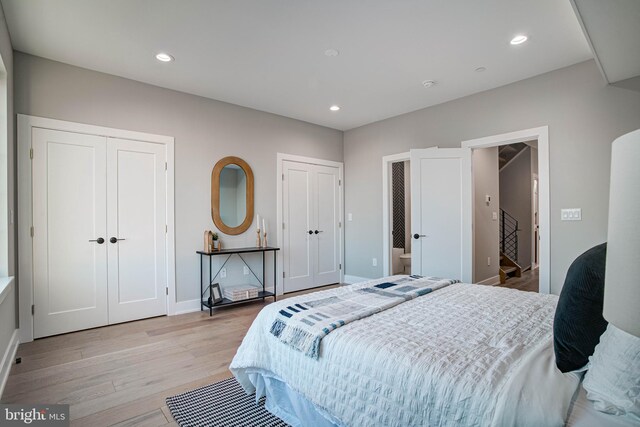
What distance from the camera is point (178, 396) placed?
2105 mm

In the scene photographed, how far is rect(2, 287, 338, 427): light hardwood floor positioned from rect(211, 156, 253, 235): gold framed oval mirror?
128cm

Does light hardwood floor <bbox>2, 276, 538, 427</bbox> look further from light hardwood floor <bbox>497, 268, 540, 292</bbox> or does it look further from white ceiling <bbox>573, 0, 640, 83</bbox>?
light hardwood floor <bbox>497, 268, 540, 292</bbox>

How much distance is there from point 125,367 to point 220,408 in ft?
3.49

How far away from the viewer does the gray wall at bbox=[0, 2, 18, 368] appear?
2.42 metres

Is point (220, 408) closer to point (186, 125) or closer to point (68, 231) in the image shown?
point (68, 231)

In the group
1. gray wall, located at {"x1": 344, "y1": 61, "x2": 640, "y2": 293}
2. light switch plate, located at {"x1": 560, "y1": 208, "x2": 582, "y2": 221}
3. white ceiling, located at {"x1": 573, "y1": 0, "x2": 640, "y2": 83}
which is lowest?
light switch plate, located at {"x1": 560, "y1": 208, "x2": 582, "y2": 221}

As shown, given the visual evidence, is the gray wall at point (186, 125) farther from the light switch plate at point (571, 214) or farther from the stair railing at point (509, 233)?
the stair railing at point (509, 233)

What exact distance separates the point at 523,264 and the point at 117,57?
7960 mm

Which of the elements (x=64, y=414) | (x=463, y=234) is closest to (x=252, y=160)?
(x=463, y=234)

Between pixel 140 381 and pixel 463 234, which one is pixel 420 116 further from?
pixel 140 381

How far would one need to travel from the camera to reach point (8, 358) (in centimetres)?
248

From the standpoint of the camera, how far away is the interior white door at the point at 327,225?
536 cm

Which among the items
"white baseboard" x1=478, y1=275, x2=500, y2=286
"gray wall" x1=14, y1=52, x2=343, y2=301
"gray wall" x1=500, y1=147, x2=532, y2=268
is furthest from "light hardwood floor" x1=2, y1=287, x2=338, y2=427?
"gray wall" x1=500, y1=147, x2=532, y2=268

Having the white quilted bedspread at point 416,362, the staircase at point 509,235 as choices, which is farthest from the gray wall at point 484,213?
the white quilted bedspread at point 416,362
